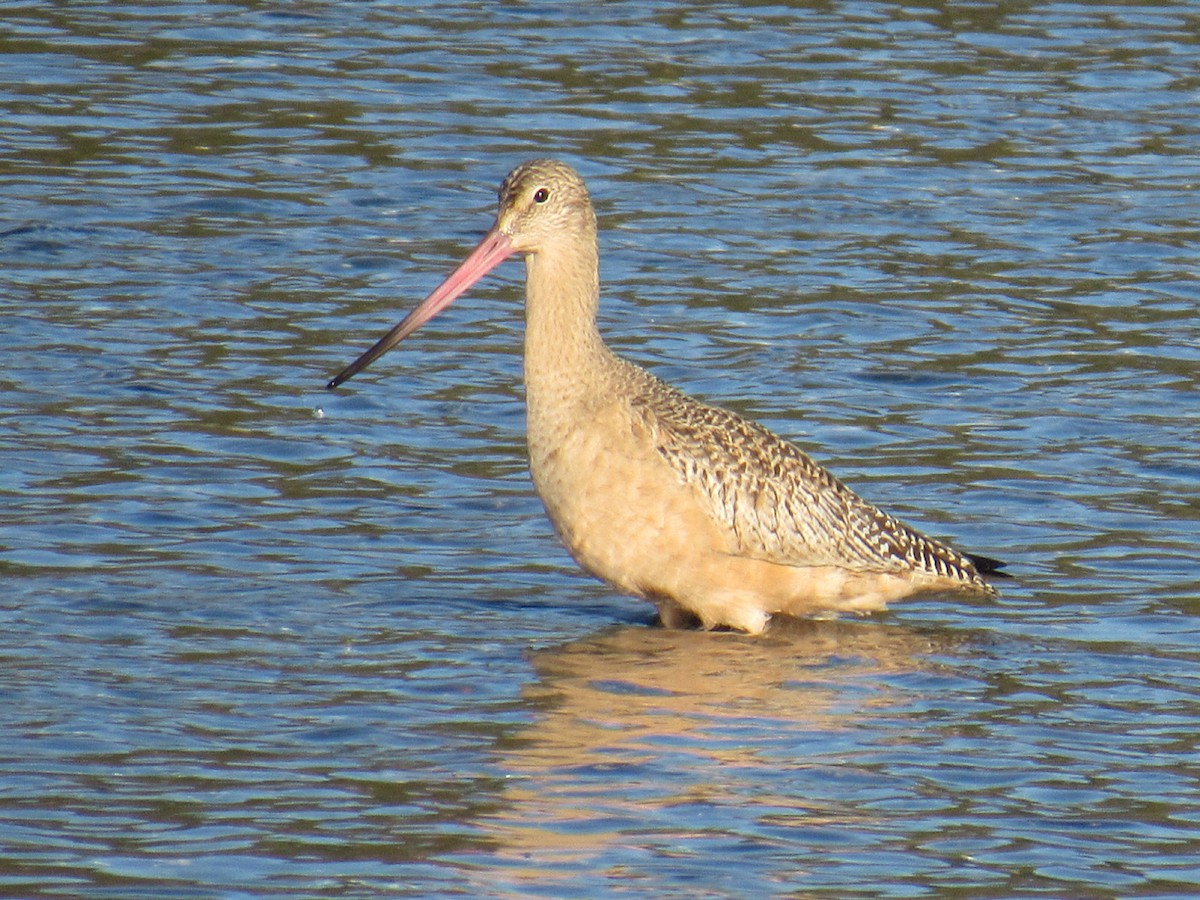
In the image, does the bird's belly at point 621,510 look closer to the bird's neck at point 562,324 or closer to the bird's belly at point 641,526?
the bird's belly at point 641,526

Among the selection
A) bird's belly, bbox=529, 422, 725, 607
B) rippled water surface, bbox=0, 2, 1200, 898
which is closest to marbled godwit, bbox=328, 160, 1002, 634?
bird's belly, bbox=529, 422, 725, 607

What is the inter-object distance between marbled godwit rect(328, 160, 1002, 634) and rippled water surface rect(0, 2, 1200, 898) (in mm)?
222

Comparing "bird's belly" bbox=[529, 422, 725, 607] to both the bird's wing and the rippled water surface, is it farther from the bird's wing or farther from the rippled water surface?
Result: the rippled water surface

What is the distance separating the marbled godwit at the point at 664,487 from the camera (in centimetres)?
895

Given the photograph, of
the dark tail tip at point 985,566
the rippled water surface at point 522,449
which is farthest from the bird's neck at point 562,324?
the dark tail tip at point 985,566

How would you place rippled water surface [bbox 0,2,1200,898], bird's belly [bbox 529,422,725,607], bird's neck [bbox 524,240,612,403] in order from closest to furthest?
1. rippled water surface [bbox 0,2,1200,898]
2. bird's belly [bbox 529,422,725,607]
3. bird's neck [bbox 524,240,612,403]

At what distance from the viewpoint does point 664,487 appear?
9000mm

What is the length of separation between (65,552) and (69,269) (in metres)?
3.80

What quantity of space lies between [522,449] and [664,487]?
2.06m

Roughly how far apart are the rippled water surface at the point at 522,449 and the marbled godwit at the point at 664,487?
0.22 m

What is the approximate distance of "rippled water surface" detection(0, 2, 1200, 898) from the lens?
7090 millimetres

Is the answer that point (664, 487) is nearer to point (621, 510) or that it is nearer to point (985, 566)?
point (621, 510)

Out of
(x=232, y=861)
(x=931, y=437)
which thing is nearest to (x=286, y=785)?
(x=232, y=861)

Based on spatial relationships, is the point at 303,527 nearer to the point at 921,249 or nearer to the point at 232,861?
the point at 232,861
